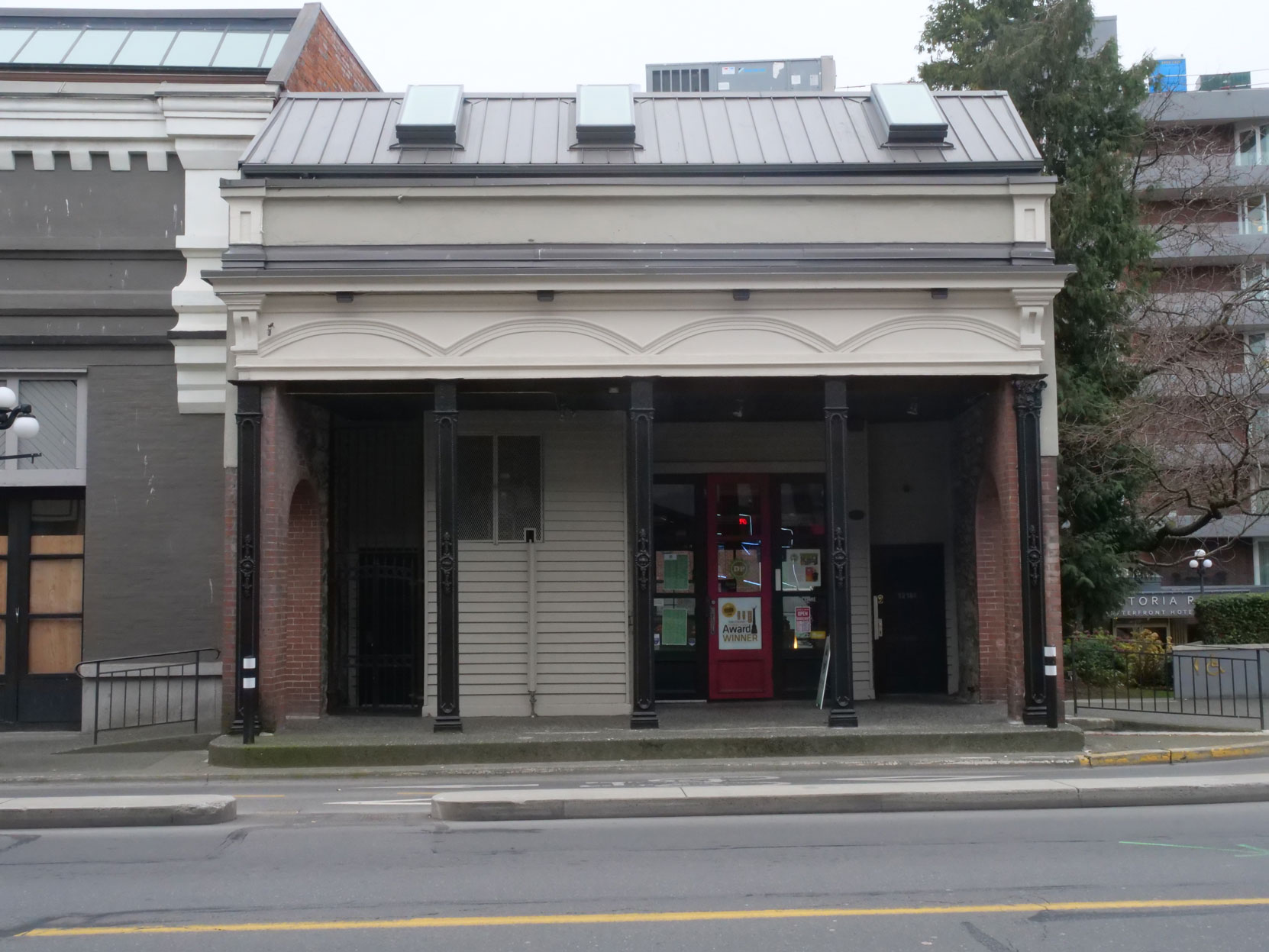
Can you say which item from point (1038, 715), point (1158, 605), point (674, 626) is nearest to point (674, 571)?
point (674, 626)

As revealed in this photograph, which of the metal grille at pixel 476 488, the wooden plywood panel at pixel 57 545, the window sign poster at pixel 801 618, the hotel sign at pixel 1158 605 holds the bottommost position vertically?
the hotel sign at pixel 1158 605

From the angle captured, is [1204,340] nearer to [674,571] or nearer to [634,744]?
[674,571]

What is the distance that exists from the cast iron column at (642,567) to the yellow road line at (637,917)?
6600 millimetres

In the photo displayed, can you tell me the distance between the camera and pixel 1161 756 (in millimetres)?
12812

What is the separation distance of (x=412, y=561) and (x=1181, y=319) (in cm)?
1518

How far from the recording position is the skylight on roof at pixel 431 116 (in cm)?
1474

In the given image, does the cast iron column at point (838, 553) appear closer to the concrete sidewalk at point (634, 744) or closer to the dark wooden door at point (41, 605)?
the concrete sidewalk at point (634, 744)

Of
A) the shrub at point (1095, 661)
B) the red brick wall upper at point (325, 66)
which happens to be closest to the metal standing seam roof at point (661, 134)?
the red brick wall upper at point (325, 66)

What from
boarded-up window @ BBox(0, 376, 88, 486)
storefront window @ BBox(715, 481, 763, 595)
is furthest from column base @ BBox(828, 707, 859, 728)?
boarded-up window @ BBox(0, 376, 88, 486)

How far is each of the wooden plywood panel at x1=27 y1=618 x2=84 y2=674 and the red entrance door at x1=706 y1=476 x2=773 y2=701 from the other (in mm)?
8281

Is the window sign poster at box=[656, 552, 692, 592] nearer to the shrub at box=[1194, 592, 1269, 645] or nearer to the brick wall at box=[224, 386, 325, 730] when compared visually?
the brick wall at box=[224, 386, 325, 730]

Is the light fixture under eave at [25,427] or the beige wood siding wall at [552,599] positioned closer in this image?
the light fixture under eave at [25,427]

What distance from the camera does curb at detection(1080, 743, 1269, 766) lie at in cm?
1270

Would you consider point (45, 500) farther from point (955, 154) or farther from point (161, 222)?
point (955, 154)
